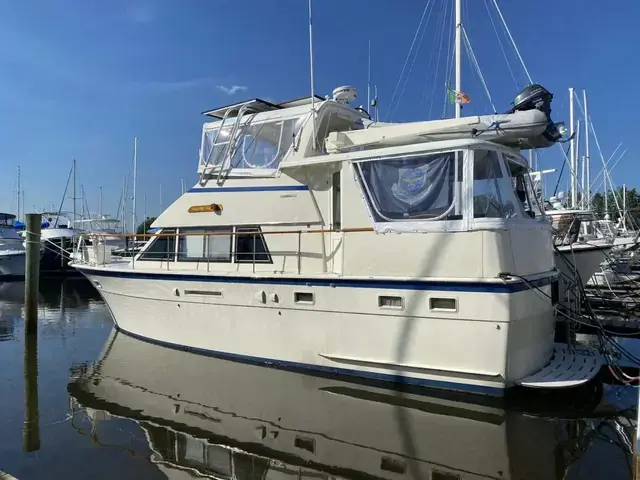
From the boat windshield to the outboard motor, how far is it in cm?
323

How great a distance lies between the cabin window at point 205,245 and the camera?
8.12 m

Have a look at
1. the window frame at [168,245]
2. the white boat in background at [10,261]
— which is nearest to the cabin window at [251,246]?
the window frame at [168,245]

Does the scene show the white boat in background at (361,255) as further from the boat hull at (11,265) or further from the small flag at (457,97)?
the boat hull at (11,265)

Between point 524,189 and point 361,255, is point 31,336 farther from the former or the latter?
point 524,189

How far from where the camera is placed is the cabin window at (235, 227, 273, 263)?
7703mm

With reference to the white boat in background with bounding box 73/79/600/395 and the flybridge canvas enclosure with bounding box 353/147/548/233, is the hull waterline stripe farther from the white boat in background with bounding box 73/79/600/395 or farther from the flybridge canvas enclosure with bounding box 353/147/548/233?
the flybridge canvas enclosure with bounding box 353/147/548/233

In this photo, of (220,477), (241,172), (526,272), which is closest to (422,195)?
(526,272)

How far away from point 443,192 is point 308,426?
3.24m

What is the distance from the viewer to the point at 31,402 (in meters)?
6.22

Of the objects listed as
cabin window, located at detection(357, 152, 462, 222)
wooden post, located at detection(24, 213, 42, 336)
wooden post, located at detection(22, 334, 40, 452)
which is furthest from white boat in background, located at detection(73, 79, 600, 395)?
wooden post, located at detection(24, 213, 42, 336)

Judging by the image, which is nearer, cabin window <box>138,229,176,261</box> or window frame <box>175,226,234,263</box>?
window frame <box>175,226,234,263</box>

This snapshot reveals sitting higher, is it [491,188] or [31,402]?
[491,188]

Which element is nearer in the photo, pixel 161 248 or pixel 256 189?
pixel 256 189

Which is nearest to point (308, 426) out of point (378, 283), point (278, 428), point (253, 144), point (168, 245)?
point (278, 428)
